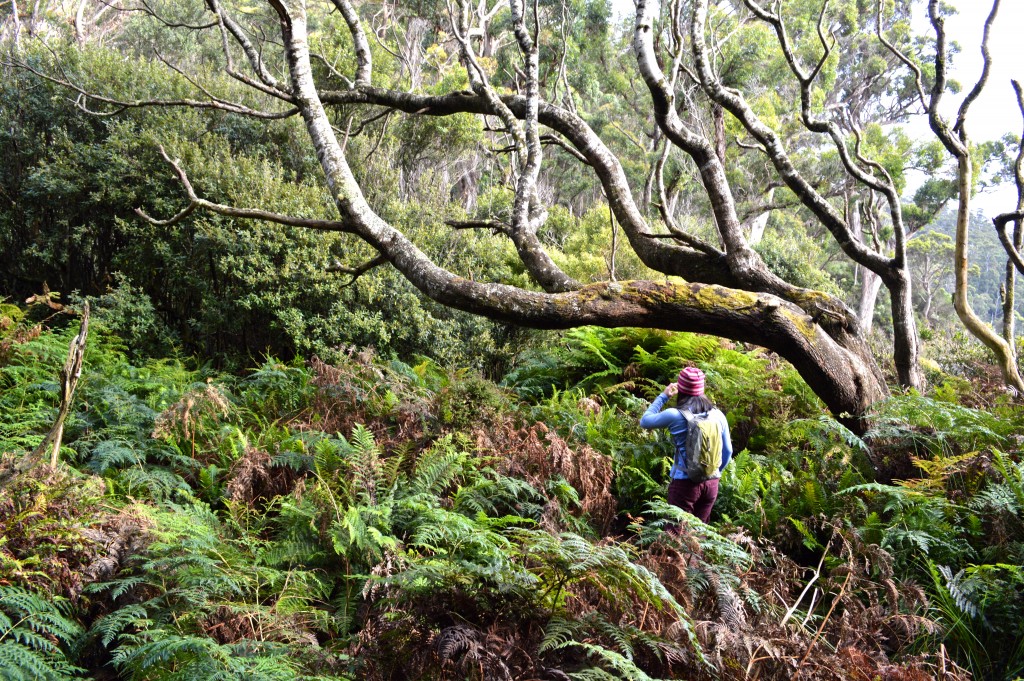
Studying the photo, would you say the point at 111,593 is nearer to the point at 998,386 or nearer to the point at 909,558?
the point at 909,558

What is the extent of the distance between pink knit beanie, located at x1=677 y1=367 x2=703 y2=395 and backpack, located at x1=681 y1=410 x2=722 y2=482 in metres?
0.22

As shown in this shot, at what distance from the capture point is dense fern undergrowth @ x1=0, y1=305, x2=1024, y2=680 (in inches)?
111

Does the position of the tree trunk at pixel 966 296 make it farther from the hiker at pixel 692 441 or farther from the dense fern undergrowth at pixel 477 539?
the hiker at pixel 692 441

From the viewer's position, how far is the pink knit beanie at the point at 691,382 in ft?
16.0

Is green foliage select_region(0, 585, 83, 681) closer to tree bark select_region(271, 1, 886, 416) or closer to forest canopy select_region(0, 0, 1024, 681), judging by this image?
forest canopy select_region(0, 0, 1024, 681)

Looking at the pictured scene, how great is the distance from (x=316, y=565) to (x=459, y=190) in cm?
2806

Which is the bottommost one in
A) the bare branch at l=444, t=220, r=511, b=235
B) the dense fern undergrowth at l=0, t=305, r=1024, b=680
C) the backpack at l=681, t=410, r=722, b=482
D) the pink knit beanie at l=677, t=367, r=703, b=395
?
the dense fern undergrowth at l=0, t=305, r=1024, b=680

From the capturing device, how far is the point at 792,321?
5273 millimetres

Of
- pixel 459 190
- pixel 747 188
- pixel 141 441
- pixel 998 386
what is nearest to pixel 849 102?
pixel 747 188

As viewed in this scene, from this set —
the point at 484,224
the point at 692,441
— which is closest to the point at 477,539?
the point at 692,441

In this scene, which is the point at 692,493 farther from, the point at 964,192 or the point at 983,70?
the point at 983,70

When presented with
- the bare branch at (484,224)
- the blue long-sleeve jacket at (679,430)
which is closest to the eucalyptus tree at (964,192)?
the blue long-sleeve jacket at (679,430)

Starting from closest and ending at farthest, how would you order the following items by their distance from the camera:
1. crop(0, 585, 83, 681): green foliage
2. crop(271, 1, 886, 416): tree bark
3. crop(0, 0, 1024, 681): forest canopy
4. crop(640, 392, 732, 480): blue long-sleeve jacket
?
crop(0, 585, 83, 681): green foliage
crop(0, 0, 1024, 681): forest canopy
crop(640, 392, 732, 480): blue long-sleeve jacket
crop(271, 1, 886, 416): tree bark

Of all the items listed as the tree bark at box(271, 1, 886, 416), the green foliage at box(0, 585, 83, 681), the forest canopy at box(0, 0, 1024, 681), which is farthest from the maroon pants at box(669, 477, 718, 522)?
the green foliage at box(0, 585, 83, 681)
